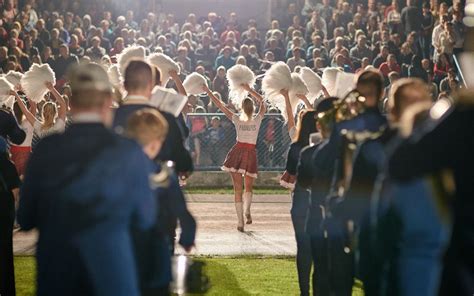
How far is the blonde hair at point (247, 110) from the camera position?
16422 mm

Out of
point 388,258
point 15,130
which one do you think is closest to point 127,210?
point 388,258

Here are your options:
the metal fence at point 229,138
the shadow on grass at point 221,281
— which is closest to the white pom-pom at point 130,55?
the shadow on grass at point 221,281

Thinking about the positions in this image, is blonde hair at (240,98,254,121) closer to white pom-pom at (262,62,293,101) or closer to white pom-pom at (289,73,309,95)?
white pom-pom at (262,62,293,101)

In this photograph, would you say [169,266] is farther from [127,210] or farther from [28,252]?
[28,252]

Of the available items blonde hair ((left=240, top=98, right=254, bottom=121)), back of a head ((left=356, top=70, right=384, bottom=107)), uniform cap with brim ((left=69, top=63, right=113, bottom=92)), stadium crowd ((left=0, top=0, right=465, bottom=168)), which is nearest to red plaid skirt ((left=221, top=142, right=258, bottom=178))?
blonde hair ((left=240, top=98, right=254, bottom=121))

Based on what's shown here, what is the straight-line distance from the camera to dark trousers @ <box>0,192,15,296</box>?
947 centimetres

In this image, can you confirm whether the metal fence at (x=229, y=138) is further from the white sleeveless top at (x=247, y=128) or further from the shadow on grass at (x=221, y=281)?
the shadow on grass at (x=221, y=281)

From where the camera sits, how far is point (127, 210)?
5.59 meters

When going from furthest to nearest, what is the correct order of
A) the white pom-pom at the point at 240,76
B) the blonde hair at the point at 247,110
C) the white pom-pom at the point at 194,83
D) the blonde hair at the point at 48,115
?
the blonde hair at the point at 247,110 < the blonde hair at the point at 48,115 < the white pom-pom at the point at 240,76 < the white pom-pom at the point at 194,83

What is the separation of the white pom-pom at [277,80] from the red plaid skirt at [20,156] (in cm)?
495

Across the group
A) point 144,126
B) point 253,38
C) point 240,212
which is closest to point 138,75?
point 144,126

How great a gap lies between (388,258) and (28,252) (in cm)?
919

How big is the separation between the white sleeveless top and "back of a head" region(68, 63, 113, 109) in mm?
10791

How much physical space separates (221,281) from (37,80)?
3407 millimetres
